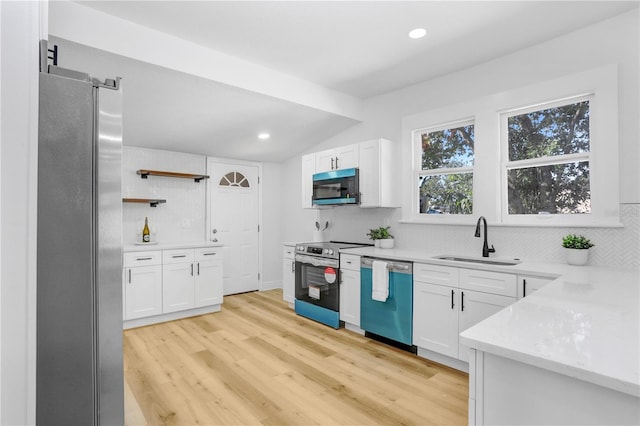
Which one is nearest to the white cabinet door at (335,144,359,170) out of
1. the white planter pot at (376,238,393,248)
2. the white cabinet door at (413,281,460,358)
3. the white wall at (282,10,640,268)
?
the white wall at (282,10,640,268)

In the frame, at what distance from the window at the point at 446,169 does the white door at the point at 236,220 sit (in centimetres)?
290

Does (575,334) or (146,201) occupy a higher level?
(146,201)

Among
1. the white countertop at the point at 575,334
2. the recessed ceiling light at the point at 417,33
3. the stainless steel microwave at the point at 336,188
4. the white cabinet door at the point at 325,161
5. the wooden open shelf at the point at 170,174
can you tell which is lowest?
the white countertop at the point at 575,334

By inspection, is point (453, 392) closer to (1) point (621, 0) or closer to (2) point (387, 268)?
(2) point (387, 268)

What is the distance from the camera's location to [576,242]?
2555 mm

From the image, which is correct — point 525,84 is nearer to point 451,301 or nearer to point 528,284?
point 528,284

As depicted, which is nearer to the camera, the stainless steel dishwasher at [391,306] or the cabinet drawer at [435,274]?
the cabinet drawer at [435,274]

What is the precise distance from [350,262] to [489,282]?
1454 mm

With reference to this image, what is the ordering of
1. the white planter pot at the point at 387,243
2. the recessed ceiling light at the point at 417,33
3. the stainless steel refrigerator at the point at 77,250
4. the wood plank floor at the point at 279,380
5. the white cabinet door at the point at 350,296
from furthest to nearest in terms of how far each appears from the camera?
the white planter pot at the point at 387,243, the white cabinet door at the point at 350,296, the recessed ceiling light at the point at 417,33, the wood plank floor at the point at 279,380, the stainless steel refrigerator at the point at 77,250

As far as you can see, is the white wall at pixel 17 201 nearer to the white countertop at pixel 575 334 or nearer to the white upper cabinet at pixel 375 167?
the white countertop at pixel 575 334

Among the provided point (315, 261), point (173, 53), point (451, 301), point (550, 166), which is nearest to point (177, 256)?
point (315, 261)

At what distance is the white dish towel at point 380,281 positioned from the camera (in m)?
3.17

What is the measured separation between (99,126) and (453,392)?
8.67ft

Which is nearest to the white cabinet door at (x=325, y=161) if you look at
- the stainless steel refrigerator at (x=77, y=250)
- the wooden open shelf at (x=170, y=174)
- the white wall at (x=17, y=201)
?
the wooden open shelf at (x=170, y=174)
